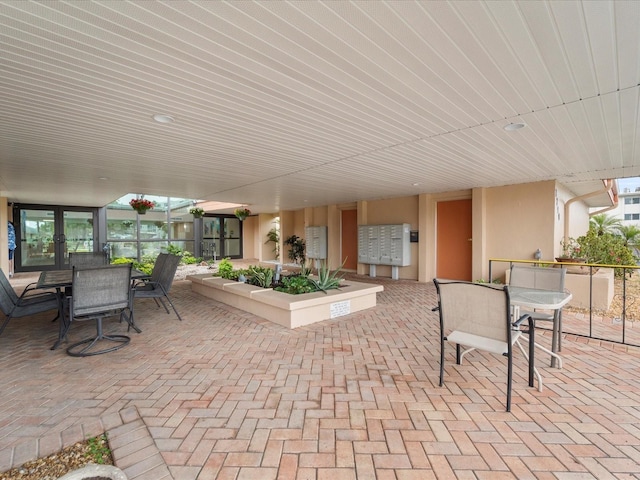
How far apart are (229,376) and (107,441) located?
1004mm

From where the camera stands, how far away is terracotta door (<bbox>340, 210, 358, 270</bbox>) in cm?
1076

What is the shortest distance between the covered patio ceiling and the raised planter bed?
2.10 m

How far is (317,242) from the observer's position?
38.0 ft

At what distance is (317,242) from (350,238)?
136 centimetres

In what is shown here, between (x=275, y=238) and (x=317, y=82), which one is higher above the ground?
(x=317, y=82)

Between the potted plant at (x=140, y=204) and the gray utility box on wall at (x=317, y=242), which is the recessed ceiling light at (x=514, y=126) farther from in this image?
the potted plant at (x=140, y=204)

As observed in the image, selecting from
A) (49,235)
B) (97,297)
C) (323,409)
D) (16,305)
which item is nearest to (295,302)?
(323,409)

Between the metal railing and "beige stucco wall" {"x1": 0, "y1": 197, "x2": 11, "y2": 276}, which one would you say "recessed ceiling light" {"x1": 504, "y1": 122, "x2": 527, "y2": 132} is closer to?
the metal railing

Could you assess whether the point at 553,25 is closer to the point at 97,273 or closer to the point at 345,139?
the point at 345,139

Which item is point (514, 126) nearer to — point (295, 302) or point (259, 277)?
point (295, 302)

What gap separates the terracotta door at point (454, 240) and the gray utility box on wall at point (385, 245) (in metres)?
0.87

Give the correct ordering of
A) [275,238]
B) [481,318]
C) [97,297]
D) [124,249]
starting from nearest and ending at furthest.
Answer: [481,318] < [97,297] < [124,249] < [275,238]

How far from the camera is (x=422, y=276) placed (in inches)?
330

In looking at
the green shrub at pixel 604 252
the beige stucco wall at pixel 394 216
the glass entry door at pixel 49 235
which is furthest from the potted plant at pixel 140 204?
the green shrub at pixel 604 252
